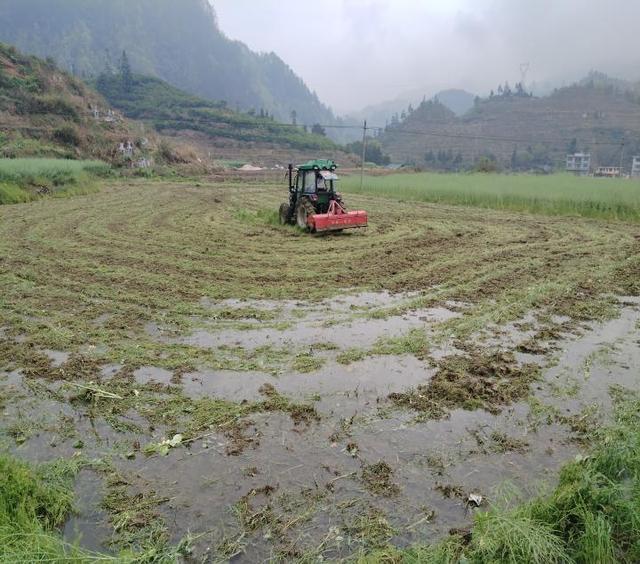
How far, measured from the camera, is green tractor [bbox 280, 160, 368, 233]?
12.5m

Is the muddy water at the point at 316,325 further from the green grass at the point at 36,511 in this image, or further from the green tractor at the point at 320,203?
the green tractor at the point at 320,203

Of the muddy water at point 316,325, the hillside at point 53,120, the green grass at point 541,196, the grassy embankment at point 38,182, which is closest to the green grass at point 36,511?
the muddy water at point 316,325

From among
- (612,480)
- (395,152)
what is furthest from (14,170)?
(395,152)

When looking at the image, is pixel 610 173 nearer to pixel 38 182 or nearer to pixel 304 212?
pixel 304 212

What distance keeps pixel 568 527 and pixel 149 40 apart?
215 metres

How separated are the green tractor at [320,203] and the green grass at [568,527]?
9.87 metres

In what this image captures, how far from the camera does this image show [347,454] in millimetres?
3746

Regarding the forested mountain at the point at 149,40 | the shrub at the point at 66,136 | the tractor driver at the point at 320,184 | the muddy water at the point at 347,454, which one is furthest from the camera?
the forested mountain at the point at 149,40

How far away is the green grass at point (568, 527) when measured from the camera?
2561 mm

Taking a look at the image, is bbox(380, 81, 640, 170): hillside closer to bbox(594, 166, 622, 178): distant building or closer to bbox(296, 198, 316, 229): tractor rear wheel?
bbox(594, 166, 622, 178): distant building

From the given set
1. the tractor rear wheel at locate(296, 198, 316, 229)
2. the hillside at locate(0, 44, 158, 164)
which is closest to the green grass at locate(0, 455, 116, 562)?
the tractor rear wheel at locate(296, 198, 316, 229)

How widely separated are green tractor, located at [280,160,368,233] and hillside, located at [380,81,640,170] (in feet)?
248

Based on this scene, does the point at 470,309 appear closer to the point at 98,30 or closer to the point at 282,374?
the point at 282,374

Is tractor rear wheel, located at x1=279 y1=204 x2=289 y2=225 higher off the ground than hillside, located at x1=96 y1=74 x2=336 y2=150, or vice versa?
hillside, located at x1=96 y1=74 x2=336 y2=150
